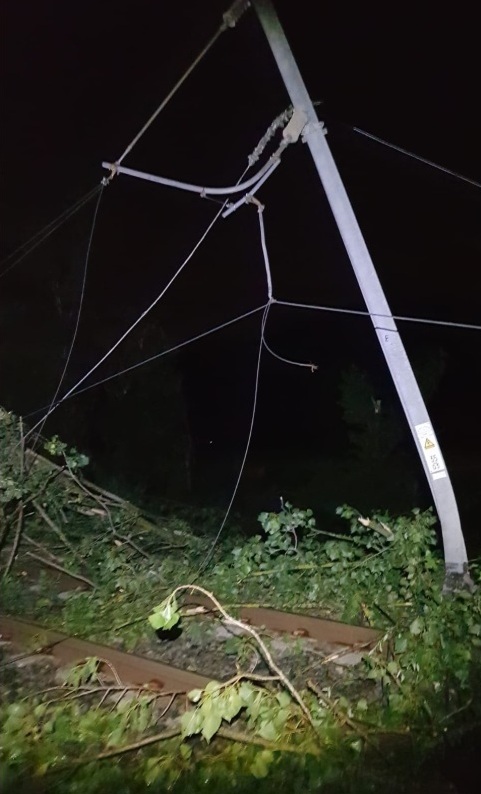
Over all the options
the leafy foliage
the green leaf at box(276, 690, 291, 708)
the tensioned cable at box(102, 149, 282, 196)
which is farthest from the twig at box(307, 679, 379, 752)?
the tensioned cable at box(102, 149, 282, 196)

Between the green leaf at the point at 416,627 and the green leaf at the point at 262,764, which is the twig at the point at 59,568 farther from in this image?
the green leaf at the point at 416,627

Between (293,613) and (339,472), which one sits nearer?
(293,613)

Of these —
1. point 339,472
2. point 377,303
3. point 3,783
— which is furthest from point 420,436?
point 339,472

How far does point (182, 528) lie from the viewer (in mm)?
7109

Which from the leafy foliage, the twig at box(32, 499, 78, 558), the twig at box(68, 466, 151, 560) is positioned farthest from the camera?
the twig at box(32, 499, 78, 558)

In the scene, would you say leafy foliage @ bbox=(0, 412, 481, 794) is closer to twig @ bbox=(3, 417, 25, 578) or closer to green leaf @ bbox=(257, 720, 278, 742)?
green leaf @ bbox=(257, 720, 278, 742)

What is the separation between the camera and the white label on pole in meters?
4.27

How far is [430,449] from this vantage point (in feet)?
14.0

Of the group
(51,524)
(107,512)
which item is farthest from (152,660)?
(51,524)

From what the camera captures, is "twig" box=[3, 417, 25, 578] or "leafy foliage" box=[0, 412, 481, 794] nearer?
"leafy foliage" box=[0, 412, 481, 794]

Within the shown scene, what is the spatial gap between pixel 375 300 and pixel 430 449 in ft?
3.83

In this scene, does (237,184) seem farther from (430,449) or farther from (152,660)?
(152,660)

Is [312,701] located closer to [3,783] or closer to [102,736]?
[102,736]

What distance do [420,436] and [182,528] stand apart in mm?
3727
